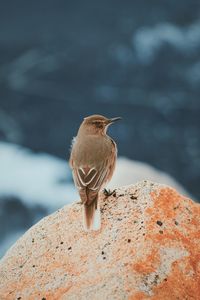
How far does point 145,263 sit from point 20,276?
62.6 inches

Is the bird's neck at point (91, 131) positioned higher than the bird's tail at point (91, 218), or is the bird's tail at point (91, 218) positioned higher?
the bird's neck at point (91, 131)

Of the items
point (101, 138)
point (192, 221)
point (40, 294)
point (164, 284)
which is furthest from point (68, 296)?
point (101, 138)

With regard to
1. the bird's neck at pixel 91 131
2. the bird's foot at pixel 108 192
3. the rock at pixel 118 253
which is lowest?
the rock at pixel 118 253

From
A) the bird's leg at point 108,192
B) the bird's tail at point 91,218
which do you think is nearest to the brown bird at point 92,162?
the bird's tail at point 91,218

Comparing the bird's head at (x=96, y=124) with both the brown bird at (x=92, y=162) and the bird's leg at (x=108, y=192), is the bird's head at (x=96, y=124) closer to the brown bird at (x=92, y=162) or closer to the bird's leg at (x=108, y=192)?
the brown bird at (x=92, y=162)

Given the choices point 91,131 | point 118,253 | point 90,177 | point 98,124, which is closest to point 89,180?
point 90,177

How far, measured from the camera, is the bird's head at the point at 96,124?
9.81 metres

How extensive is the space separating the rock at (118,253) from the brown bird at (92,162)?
0.21 meters

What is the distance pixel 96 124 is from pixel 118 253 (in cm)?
271

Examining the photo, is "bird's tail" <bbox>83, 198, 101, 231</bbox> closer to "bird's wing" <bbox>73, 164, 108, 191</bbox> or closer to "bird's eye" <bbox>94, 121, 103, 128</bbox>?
"bird's wing" <bbox>73, 164, 108, 191</bbox>

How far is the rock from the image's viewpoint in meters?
7.38

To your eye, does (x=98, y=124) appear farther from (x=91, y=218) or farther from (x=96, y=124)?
(x=91, y=218)

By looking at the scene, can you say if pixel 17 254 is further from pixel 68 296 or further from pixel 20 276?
pixel 68 296

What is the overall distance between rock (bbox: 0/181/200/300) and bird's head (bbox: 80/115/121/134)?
4.55 feet
